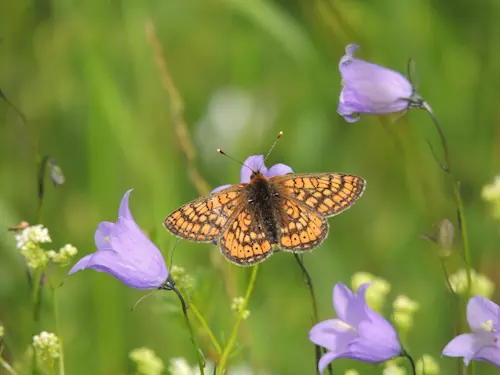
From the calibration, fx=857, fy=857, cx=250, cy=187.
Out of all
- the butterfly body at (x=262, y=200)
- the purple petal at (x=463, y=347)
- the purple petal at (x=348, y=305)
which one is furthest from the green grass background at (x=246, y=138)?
the purple petal at (x=463, y=347)

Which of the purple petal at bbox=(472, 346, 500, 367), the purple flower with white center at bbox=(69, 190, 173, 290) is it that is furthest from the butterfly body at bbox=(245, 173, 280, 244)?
the purple petal at bbox=(472, 346, 500, 367)

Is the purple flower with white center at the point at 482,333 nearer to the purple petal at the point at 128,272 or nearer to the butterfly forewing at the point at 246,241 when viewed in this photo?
the butterfly forewing at the point at 246,241

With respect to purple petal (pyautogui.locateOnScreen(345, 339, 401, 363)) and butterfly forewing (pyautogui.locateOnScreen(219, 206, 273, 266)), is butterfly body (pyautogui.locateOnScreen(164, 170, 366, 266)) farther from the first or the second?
purple petal (pyautogui.locateOnScreen(345, 339, 401, 363))

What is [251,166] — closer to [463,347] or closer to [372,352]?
[372,352]

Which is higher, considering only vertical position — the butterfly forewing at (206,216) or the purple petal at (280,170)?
the purple petal at (280,170)

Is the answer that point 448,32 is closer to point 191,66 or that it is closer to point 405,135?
point 405,135

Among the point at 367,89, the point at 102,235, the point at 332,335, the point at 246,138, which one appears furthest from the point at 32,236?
the point at 246,138
